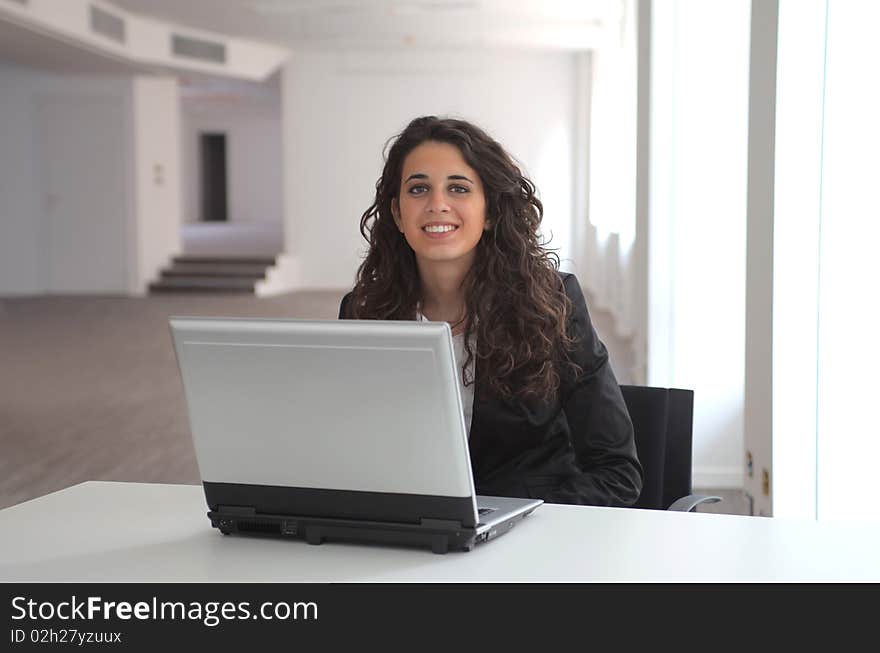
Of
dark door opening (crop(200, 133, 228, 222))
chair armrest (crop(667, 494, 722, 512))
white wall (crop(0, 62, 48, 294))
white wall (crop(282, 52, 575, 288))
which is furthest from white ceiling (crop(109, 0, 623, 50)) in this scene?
dark door opening (crop(200, 133, 228, 222))

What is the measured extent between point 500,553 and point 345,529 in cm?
24

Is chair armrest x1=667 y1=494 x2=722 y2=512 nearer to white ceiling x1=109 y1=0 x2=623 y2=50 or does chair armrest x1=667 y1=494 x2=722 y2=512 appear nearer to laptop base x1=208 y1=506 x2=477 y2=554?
laptop base x1=208 y1=506 x2=477 y2=554

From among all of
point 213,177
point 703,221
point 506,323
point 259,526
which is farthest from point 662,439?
point 213,177

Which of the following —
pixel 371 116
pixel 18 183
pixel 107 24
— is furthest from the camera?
pixel 371 116

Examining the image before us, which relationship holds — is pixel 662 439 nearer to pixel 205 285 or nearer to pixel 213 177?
pixel 205 285

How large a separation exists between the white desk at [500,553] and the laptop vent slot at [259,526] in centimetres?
2

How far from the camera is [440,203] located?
91.9 inches

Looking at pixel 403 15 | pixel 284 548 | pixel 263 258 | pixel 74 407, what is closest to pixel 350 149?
pixel 263 258

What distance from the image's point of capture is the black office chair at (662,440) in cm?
248

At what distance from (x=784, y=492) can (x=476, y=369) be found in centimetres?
163

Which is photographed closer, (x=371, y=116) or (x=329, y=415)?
(x=329, y=415)

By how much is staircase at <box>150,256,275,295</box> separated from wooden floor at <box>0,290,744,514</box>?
1.24 meters

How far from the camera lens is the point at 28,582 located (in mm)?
1534

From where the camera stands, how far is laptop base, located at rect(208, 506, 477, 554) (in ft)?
5.32
